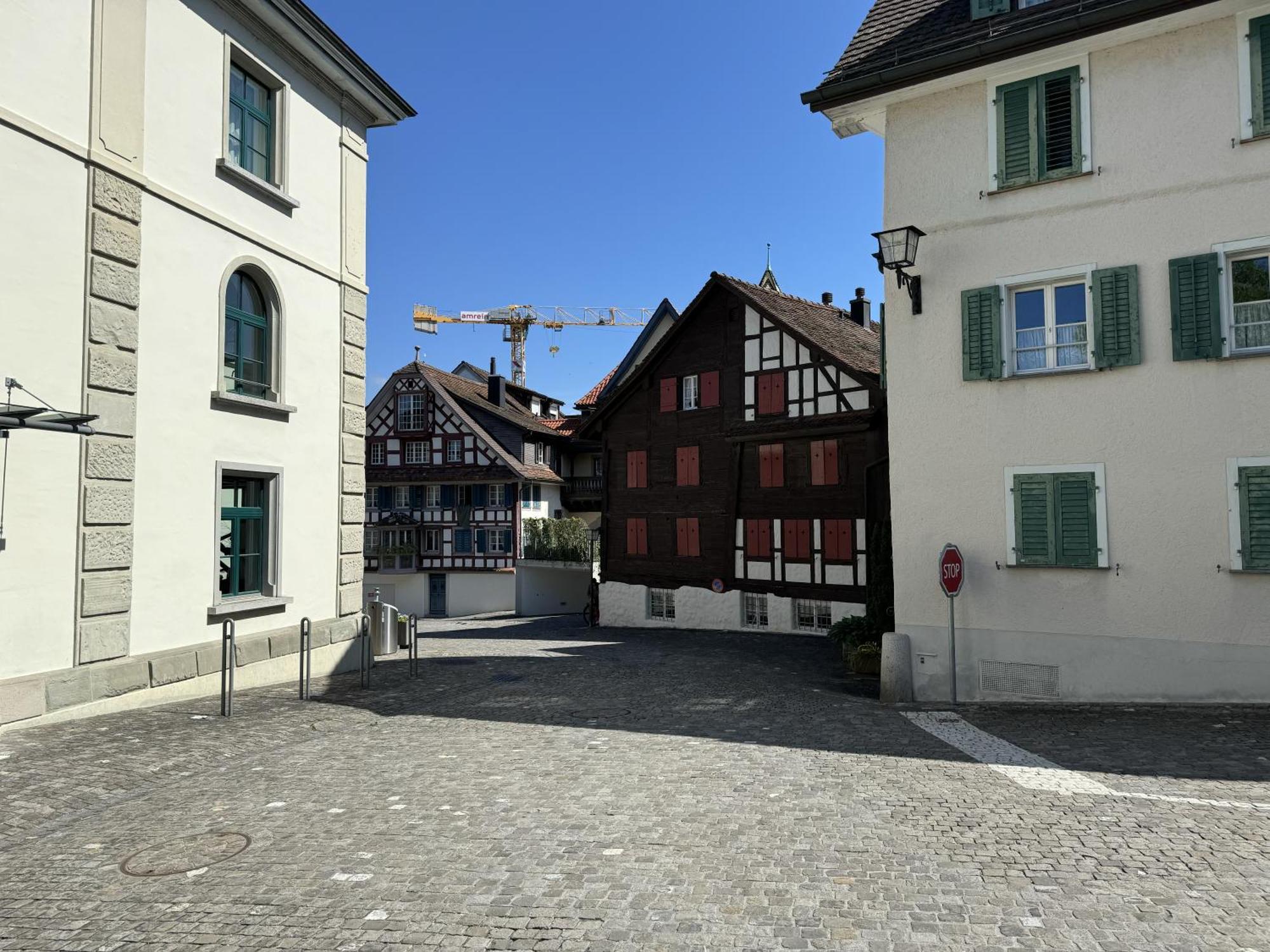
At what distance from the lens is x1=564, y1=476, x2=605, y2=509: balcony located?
43344mm

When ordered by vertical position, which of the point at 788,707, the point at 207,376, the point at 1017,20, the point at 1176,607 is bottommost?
the point at 788,707

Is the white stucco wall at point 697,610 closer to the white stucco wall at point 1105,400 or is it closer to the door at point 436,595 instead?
the white stucco wall at point 1105,400

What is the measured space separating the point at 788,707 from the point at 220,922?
7905 millimetres

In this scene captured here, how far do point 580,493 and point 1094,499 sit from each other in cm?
3339

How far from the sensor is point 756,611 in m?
25.8

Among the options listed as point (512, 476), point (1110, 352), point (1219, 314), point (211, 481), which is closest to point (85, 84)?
point (211, 481)

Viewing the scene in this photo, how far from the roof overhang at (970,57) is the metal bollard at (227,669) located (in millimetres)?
10719

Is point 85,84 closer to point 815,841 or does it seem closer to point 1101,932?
point 815,841

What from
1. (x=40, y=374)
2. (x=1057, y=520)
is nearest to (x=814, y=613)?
(x=1057, y=520)

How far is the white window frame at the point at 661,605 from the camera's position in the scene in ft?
91.0

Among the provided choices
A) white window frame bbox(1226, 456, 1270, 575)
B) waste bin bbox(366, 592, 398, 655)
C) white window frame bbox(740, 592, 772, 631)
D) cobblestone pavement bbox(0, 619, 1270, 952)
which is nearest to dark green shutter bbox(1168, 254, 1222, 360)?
white window frame bbox(1226, 456, 1270, 575)

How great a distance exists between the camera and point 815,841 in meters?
6.03

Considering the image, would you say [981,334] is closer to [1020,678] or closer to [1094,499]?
[1094,499]

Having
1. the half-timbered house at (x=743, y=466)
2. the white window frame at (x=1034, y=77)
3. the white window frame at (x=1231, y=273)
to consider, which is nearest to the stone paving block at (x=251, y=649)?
the white window frame at (x=1034, y=77)
